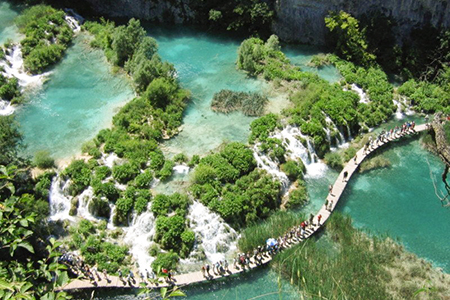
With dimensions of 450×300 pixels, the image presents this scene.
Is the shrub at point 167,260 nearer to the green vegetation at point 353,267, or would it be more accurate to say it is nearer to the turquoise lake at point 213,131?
the turquoise lake at point 213,131

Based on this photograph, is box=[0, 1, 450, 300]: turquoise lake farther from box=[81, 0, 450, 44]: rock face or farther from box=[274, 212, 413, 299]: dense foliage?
box=[81, 0, 450, 44]: rock face

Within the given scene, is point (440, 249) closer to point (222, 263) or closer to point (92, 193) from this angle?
point (222, 263)

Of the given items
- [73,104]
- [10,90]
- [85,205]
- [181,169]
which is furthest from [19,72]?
[181,169]

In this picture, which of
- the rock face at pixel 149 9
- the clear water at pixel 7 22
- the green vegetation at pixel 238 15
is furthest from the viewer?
the rock face at pixel 149 9

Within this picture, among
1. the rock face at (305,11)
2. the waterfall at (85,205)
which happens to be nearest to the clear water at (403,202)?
the waterfall at (85,205)

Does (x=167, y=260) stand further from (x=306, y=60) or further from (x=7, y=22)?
(x=7, y=22)

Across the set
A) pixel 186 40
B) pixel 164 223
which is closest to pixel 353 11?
pixel 186 40
